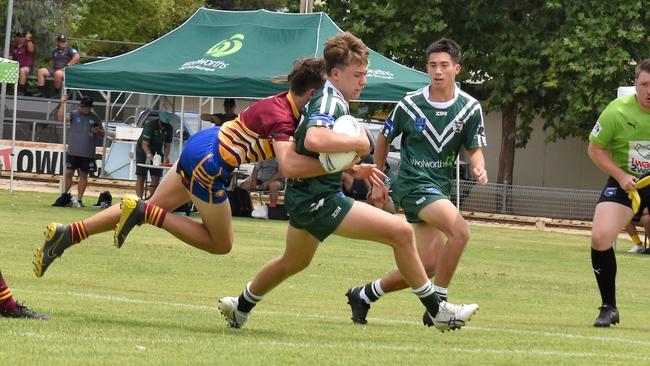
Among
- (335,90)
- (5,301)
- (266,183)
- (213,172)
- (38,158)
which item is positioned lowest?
(38,158)

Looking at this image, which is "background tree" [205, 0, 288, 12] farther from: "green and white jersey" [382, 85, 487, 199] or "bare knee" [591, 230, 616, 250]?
"green and white jersey" [382, 85, 487, 199]

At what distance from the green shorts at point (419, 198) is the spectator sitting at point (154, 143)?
17008 millimetres

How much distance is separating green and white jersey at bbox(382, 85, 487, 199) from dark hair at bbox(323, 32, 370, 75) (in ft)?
5.73

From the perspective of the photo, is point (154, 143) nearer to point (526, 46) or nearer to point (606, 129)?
point (526, 46)

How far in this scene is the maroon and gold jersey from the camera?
909 cm

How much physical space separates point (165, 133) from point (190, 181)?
1845 centimetres

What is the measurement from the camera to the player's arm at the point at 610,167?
1121 cm

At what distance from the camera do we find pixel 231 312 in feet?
31.0

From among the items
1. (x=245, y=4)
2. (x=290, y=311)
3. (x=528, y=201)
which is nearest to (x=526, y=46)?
(x=528, y=201)

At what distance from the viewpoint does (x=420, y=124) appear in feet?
35.3

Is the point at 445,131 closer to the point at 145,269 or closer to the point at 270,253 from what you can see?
the point at 145,269

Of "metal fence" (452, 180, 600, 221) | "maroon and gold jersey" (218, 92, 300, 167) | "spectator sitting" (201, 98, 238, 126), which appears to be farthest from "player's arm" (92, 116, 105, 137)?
"maroon and gold jersey" (218, 92, 300, 167)

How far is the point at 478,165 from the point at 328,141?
7.36 feet

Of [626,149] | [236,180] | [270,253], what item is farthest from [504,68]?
[626,149]
